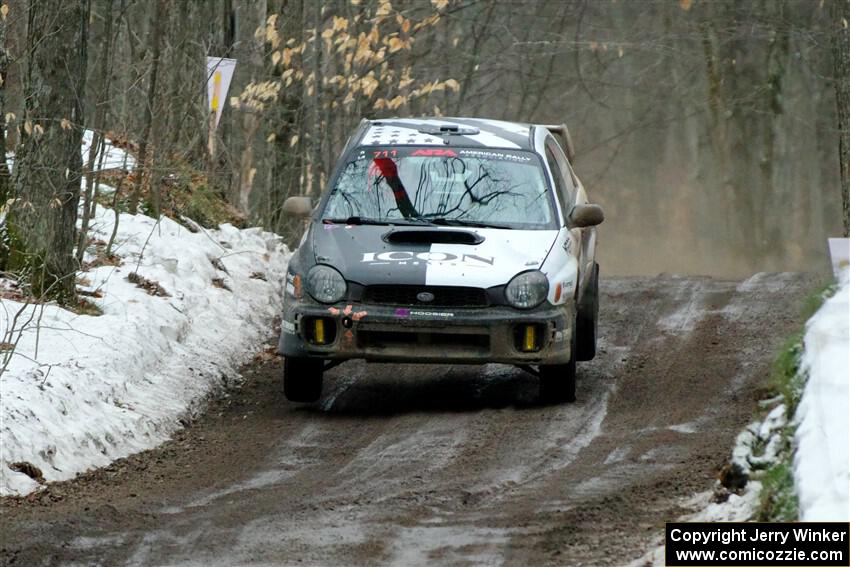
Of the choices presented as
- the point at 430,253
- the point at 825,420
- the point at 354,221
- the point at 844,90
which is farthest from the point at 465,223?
the point at 825,420

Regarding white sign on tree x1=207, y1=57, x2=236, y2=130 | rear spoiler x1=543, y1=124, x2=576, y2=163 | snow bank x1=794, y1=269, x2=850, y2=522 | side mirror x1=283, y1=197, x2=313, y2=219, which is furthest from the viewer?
white sign on tree x1=207, y1=57, x2=236, y2=130

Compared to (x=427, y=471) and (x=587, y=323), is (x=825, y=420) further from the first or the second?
(x=587, y=323)

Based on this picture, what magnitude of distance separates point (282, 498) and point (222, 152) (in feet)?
30.6

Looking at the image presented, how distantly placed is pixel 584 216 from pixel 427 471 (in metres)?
2.87

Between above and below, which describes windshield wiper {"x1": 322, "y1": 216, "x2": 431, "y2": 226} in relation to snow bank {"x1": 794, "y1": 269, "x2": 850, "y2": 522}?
above

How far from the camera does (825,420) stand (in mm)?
5551

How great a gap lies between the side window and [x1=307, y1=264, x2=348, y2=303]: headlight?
1.83m

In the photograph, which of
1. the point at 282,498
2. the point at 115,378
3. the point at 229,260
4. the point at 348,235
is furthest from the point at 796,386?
the point at 229,260

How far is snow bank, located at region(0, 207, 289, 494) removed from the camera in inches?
328

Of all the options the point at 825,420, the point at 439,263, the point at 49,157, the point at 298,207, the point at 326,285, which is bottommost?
the point at 825,420

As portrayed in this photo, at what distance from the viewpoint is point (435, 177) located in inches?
410

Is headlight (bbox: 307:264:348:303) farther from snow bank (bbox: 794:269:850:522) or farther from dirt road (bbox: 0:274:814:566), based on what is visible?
snow bank (bbox: 794:269:850:522)

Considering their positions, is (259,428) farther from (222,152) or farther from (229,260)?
(222,152)

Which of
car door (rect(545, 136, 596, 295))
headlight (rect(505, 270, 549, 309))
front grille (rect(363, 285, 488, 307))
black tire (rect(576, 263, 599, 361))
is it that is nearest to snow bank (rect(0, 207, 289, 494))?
front grille (rect(363, 285, 488, 307))
